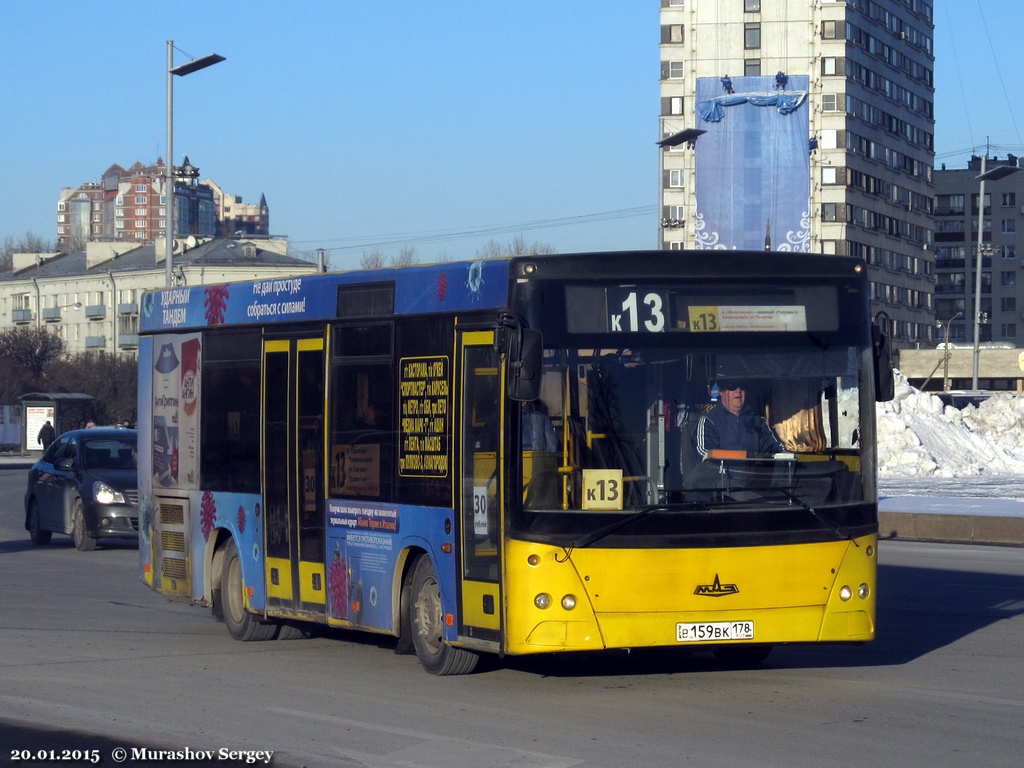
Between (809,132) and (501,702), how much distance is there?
92.9 m

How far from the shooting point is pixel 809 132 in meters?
98.7

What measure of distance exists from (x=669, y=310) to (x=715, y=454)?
0.95 meters

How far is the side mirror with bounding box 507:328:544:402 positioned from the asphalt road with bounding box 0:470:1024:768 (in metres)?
1.86

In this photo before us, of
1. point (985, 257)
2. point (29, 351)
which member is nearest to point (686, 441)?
point (29, 351)

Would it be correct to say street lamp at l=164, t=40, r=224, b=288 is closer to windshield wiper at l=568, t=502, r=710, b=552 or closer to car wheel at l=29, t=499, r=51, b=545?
car wheel at l=29, t=499, r=51, b=545

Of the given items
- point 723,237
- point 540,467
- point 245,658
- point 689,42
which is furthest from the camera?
point 689,42

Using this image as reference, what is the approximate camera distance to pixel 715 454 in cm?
959

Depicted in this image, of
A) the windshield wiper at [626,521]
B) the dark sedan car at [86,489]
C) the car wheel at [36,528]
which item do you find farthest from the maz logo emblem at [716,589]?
the car wheel at [36,528]

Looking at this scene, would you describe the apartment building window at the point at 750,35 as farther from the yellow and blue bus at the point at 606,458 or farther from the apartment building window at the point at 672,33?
the yellow and blue bus at the point at 606,458

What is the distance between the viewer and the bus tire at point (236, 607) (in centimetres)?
1292

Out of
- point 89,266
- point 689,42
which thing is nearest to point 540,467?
point 689,42

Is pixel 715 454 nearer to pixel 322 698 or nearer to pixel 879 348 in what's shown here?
pixel 879 348

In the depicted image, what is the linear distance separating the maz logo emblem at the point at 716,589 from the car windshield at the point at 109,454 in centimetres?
1516

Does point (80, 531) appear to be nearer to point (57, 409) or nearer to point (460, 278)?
point (460, 278)
